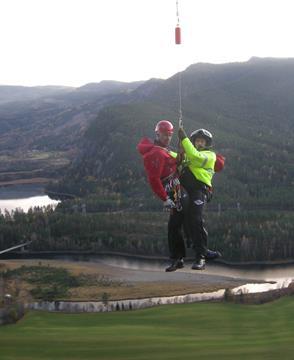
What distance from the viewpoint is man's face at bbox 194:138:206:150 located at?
51.9 feet

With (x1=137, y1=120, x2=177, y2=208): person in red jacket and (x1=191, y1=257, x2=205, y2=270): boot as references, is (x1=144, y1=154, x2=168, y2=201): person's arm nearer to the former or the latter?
(x1=137, y1=120, x2=177, y2=208): person in red jacket

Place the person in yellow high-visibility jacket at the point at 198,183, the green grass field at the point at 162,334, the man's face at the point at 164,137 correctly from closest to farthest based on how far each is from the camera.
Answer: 1. the man's face at the point at 164,137
2. the person in yellow high-visibility jacket at the point at 198,183
3. the green grass field at the point at 162,334

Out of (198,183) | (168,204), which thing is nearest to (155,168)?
(168,204)

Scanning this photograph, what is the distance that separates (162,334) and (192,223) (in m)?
91.4

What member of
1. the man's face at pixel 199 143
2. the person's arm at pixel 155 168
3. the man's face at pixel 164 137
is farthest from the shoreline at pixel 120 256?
the person's arm at pixel 155 168

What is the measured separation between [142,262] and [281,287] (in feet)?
165

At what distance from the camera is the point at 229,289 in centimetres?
13438

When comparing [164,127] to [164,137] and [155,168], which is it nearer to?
[164,137]

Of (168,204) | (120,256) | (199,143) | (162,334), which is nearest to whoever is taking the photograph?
(168,204)

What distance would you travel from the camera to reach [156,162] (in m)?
14.9

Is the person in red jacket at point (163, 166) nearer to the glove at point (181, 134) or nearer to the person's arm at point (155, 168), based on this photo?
the person's arm at point (155, 168)

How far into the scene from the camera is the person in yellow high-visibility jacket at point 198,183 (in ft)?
50.9

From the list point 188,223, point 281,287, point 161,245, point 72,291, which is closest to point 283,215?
point 161,245

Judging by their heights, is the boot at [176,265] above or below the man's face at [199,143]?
below
